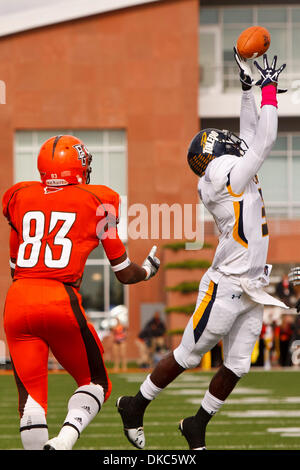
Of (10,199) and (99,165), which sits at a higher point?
(99,165)

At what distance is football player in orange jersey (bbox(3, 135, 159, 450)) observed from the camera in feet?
16.1

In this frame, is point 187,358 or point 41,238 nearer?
point 41,238

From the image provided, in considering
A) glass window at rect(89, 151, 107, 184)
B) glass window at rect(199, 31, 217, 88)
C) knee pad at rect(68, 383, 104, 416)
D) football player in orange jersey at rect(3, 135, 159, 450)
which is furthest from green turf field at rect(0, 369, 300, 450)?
glass window at rect(199, 31, 217, 88)

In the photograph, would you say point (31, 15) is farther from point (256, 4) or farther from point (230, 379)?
point (230, 379)

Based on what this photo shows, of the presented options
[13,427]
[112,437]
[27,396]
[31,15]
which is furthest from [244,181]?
[31,15]

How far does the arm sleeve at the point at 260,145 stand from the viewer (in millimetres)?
5375

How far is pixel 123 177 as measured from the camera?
87.1 feet

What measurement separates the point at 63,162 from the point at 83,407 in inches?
51.3

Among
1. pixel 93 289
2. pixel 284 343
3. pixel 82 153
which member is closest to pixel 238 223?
pixel 82 153

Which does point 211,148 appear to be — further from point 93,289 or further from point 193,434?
point 93,289

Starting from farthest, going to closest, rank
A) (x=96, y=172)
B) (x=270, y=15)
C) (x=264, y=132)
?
(x=270, y=15) → (x=96, y=172) → (x=264, y=132)

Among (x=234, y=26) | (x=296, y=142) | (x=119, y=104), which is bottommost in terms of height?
(x=296, y=142)

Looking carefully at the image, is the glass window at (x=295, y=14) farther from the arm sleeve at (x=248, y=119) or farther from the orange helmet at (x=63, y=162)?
the orange helmet at (x=63, y=162)

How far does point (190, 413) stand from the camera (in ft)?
33.5
